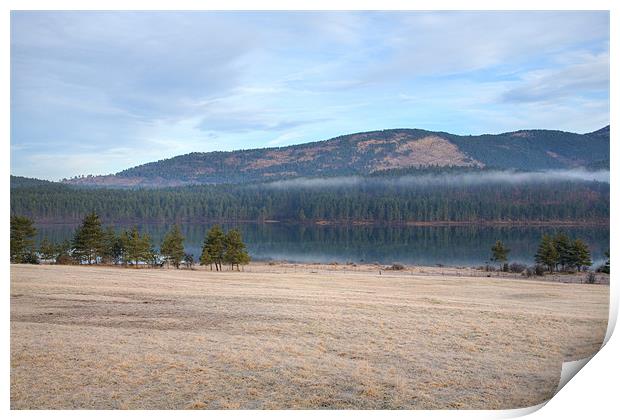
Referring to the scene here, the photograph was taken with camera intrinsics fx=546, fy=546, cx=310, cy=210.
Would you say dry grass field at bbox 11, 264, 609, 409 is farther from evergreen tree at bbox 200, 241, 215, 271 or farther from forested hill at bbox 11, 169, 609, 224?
evergreen tree at bbox 200, 241, 215, 271

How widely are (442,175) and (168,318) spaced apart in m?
11.6

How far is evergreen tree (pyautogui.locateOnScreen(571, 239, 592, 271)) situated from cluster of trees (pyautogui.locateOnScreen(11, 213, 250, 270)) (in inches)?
313

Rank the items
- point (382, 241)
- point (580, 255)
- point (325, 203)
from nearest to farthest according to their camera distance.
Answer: point (580, 255) → point (382, 241) → point (325, 203)

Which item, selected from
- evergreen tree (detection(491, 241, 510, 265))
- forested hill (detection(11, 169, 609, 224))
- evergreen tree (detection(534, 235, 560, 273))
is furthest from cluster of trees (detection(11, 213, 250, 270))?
evergreen tree (detection(534, 235, 560, 273))

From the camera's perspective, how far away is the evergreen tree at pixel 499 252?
1163 cm

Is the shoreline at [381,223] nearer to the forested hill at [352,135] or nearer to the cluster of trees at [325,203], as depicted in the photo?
the cluster of trees at [325,203]

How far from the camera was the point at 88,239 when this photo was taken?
1084 centimetres

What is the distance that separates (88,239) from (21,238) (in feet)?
8.17

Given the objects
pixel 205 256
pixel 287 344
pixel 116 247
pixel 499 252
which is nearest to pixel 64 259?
pixel 116 247

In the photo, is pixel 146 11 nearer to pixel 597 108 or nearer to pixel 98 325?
pixel 98 325

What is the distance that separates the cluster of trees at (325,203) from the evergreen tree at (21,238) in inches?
5.5

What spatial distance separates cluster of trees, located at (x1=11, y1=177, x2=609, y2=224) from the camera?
8.68 m

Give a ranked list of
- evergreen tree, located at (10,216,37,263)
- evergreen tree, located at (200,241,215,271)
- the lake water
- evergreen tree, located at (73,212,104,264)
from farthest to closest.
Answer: evergreen tree, located at (200,241,215,271), evergreen tree, located at (73,212,104,264), the lake water, evergreen tree, located at (10,216,37,263)

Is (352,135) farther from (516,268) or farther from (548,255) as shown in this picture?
(548,255)
